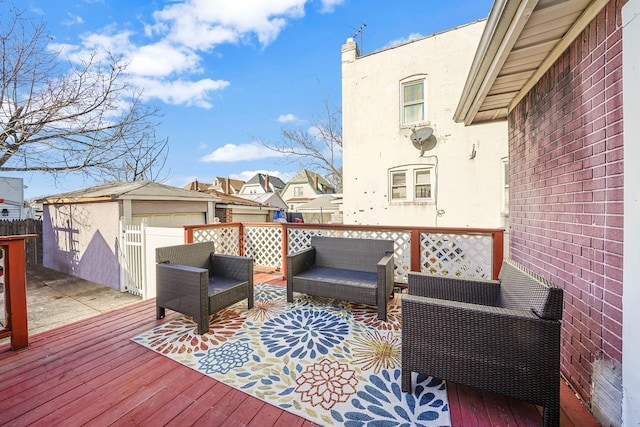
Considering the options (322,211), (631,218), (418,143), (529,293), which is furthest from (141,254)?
(322,211)

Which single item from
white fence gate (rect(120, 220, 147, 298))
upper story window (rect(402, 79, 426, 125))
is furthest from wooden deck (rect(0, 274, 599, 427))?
upper story window (rect(402, 79, 426, 125))

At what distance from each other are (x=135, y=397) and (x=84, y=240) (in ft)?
30.3

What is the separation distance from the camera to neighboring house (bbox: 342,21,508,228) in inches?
280

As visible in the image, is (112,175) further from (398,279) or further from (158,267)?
(398,279)

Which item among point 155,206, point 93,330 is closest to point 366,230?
point 93,330

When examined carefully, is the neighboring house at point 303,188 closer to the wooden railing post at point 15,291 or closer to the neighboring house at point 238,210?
the neighboring house at point 238,210

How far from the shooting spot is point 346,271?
3799 millimetres

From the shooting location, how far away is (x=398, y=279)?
4.53 m

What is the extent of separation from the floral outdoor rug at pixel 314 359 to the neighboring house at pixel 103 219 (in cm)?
595

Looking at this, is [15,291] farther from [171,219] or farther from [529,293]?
[171,219]

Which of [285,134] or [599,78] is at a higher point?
[285,134]

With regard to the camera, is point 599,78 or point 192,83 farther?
point 192,83

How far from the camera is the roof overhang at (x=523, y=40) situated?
1.58 metres

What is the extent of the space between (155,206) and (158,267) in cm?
602
